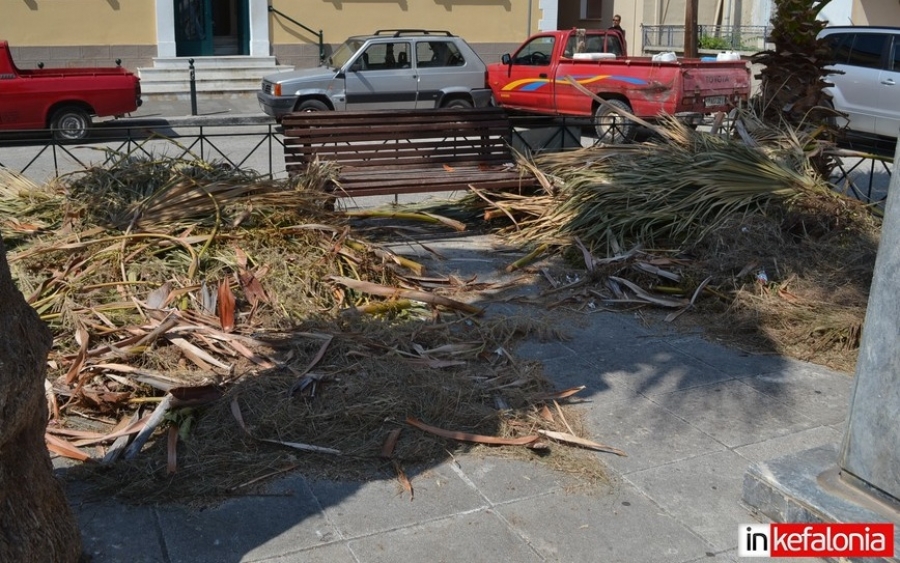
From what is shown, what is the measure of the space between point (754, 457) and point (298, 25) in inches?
866

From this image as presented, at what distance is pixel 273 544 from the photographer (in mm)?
4246

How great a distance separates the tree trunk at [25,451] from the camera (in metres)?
3.46

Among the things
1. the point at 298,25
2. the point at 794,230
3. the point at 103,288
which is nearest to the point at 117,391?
the point at 103,288

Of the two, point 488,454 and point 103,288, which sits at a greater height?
point 103,288

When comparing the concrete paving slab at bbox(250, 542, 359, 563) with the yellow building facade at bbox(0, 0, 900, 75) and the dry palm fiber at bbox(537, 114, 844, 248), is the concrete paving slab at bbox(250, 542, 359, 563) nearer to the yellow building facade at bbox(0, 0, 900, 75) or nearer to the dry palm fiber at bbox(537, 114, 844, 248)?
the dry palm fiber at bbox(537, 114, 844, 248)

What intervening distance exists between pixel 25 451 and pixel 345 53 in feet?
53.4

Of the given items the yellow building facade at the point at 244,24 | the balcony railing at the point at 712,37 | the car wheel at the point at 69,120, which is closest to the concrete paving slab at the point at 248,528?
the car wheel at the point at 69,120

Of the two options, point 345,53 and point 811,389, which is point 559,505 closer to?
point 811,389

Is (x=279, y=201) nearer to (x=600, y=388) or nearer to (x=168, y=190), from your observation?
(x=168, y=190)

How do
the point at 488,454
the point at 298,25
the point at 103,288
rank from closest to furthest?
the point at 488,454
the point at 103,288
the point at 298,25

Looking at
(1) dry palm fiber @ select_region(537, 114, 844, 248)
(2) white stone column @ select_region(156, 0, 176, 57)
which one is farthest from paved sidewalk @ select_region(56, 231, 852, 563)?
(2) white stone column @ select_region(156, 0, 176, 57)

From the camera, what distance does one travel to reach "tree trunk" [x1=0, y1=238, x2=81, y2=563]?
3461mm

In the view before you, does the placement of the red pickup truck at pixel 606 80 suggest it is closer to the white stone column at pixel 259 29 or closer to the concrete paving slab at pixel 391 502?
the white stone column at pixel 259 29

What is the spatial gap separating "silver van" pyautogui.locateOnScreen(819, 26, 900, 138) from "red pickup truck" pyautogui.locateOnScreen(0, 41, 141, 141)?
1235 cm
